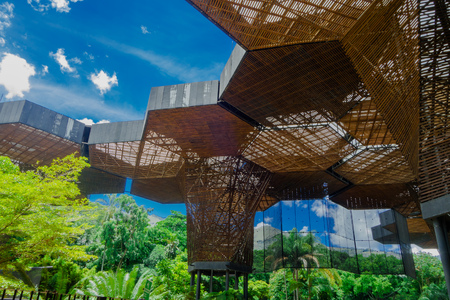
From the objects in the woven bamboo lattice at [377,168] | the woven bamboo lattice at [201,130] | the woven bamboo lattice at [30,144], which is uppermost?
the woven bamboo lattice at [30,144]

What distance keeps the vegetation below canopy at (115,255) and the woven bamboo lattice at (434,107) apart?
35.6 feet

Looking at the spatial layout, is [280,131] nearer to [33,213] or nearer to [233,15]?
[233,15]

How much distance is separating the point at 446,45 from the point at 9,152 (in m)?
A: 25.9

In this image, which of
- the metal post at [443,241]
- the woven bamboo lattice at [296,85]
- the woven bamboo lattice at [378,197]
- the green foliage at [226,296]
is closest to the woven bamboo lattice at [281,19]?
the woven bamboo lattice at [296,85]

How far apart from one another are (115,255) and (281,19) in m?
24.4

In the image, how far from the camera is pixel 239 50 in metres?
12.2

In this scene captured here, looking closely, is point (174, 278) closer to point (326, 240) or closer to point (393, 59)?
point (326, 240)

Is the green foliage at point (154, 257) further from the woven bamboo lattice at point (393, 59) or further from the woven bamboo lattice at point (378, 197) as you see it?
the woven bamboo lattice at point (393, 59)

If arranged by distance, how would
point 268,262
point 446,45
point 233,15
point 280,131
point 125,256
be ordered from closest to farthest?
point 446,45
point 233,15
point 280,131
point 268,262
point 125,256

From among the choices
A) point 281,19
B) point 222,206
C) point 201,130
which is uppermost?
point 281,19

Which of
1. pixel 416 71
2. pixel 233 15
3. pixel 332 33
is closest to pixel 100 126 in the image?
pixel 233 15

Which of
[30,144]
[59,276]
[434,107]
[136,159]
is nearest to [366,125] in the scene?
[434,107]

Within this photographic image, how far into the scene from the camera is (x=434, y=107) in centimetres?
970

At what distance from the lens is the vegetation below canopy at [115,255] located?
11.2 meters
